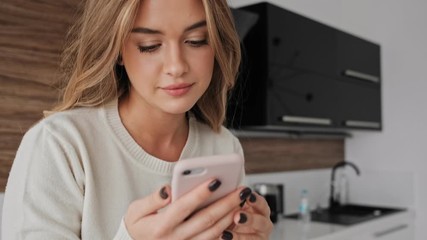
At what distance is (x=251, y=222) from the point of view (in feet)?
2.54

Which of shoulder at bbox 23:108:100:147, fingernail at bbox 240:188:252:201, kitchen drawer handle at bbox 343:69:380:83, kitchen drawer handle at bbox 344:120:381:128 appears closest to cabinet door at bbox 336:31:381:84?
kitchen drawer handle at bbox 343:69:380:83

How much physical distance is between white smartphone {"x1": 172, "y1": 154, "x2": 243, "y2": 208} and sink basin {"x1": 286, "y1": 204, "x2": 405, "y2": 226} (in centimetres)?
177

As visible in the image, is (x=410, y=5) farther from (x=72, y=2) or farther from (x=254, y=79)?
(x=72, y=2)

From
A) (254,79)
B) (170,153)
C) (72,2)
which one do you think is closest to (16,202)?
(170,153)

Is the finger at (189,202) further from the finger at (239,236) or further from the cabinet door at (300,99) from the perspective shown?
the cabinet door at (300,99)

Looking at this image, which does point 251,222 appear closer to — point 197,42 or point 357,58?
point 197,42

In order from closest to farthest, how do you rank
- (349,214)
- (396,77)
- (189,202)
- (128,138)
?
(189,202), (128,138), (349,214), (396,77)

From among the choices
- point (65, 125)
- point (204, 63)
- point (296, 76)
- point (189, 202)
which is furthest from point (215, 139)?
point (296, 76)

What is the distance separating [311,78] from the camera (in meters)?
2.36

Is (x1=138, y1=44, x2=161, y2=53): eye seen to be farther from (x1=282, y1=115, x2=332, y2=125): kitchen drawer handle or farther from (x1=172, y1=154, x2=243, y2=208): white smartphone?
(x1=282, y1=115, x2=332, y2=125): kitchen drawer handle

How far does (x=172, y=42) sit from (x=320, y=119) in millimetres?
1690

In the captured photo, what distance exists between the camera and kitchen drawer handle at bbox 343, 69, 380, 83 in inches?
105

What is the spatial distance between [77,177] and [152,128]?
23cm

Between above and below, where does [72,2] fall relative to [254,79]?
above
